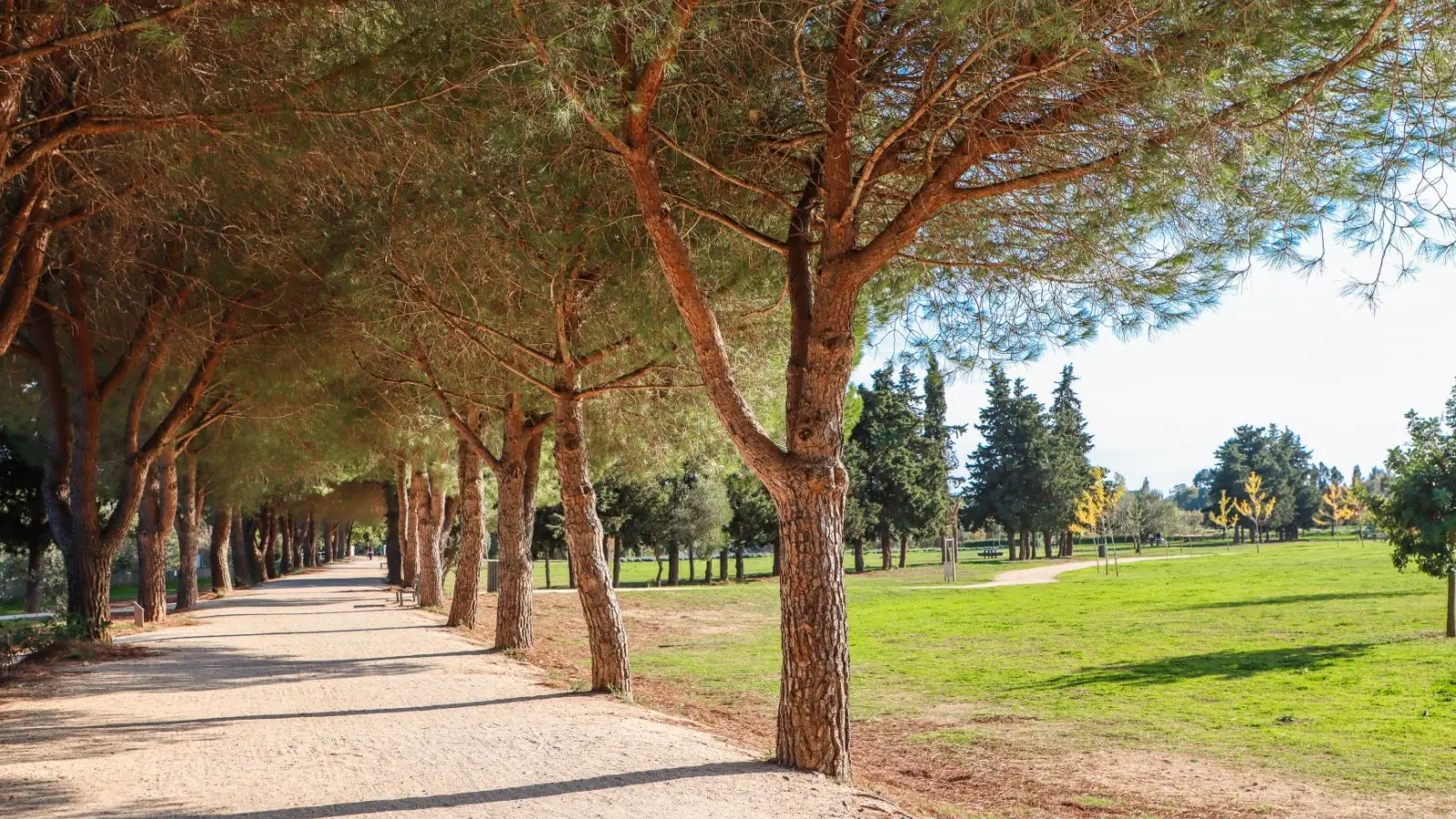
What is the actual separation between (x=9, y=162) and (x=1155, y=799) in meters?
10.5

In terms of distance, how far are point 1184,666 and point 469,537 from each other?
11359 millimetres

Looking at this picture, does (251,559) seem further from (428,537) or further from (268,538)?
(428,537)

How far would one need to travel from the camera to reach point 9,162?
890cm

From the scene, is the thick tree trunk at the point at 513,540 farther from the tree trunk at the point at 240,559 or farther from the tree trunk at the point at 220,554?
the tree trunk at the point at 240,559

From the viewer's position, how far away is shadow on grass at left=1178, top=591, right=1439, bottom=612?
2469 cm

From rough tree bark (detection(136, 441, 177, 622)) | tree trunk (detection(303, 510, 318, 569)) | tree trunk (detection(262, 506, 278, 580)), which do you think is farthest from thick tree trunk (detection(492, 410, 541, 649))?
tree trunk (detection(303, 510, 318, 569))

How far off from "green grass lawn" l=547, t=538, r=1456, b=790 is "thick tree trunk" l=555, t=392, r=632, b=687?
109 inches

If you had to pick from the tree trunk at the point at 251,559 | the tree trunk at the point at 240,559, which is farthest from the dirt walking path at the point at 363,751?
the tree trunk at the point at 251,559

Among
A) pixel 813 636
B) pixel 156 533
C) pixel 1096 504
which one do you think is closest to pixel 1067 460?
pixel 1096 504

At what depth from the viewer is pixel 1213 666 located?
15.5 m

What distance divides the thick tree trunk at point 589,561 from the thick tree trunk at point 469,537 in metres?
6.54

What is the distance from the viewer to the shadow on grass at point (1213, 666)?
1459cm

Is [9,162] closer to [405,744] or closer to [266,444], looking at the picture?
[405,744]

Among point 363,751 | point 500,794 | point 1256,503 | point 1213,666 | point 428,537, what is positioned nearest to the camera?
point 500,794
